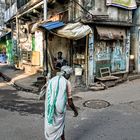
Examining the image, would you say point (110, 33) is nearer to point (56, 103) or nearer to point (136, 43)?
point (136, 43)

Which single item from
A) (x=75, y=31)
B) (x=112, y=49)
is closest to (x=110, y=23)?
(x=112, y=49)

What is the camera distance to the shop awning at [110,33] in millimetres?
12977

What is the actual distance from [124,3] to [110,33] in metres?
1.83

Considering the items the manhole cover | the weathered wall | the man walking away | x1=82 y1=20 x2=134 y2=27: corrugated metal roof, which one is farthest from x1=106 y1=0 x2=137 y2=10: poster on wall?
the man walking away

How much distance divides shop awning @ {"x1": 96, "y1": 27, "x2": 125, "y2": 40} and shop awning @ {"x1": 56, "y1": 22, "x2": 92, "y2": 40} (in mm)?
913

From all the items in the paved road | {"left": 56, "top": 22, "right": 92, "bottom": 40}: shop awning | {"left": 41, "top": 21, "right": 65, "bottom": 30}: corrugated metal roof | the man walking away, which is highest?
{"left": 41, "top": 21, "right": 65, "bottom": 30}: corrugated metal roof

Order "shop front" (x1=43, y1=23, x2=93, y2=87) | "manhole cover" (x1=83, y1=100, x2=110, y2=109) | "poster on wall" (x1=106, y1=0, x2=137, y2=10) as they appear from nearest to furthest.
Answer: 1. "manhole cover" (x1=83, y1=100, x2=110, y2=109)
2. "shop front" (x1=43, y1=23, x2=93, y2=87)
3. "poster on wall" (x1=106, y1=0, x2=137, y2=10)

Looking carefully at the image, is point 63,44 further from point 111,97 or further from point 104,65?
point 111,97

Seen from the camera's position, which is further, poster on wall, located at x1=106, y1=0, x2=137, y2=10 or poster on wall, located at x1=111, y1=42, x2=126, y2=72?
poster on wall, located at x1=111, y1=42, x2=126, y2=72

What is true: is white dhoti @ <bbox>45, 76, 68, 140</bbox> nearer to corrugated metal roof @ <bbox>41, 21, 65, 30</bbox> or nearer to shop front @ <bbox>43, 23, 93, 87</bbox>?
shop front @ <bbox>43, 23, 93, 87</bbox>

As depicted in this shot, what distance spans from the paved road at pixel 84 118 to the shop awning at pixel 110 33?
2.57m

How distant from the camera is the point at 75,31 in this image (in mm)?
11977

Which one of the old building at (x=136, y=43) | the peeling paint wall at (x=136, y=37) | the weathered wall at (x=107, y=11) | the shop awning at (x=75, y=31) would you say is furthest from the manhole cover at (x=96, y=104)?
the peeling paint wall at (x=136, y=37)

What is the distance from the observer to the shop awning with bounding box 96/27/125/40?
13.0 metres
